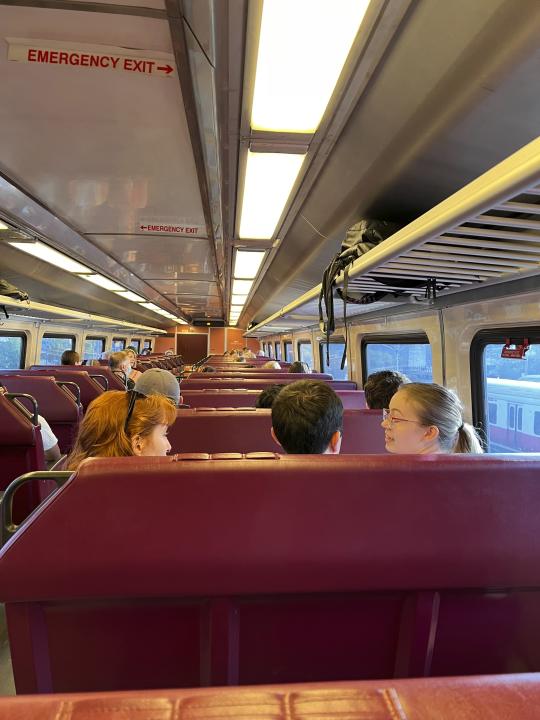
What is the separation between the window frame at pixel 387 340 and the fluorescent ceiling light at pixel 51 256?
431cm

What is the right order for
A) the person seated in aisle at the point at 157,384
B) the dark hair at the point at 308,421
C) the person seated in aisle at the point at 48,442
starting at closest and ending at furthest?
the dark hair at the point at 308,421
the person seated in aisle at the point at 157,384
the person seated in aisle at the point at 48,442

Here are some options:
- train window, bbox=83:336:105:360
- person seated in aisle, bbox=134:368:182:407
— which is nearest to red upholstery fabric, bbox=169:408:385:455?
person seated in aisle, bbox=134:368:182:407

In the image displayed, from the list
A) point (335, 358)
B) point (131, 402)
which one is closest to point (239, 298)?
point (335, 358)

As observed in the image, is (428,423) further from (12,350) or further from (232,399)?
(12,350)

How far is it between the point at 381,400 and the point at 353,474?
2.21 m

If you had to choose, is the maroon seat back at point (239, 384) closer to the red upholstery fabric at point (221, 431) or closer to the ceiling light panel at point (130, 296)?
the red upholstery fabric at point (221, 431)

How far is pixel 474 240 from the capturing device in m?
1.93

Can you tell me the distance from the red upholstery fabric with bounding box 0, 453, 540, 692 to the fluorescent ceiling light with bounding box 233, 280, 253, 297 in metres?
6.07

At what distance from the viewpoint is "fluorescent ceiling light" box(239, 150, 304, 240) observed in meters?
2.36

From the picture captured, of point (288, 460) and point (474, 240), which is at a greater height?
point (474, 240)

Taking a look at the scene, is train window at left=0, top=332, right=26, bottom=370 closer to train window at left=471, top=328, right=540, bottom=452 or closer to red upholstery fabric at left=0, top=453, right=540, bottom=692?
train window at left=471, top=328, right=540, bottom=452

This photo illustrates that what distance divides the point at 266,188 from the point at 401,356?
3.84 metres

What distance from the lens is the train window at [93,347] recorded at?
13.9m

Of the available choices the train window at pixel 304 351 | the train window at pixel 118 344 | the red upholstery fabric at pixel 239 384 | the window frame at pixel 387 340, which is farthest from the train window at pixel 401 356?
the train window at pixel 118 344
